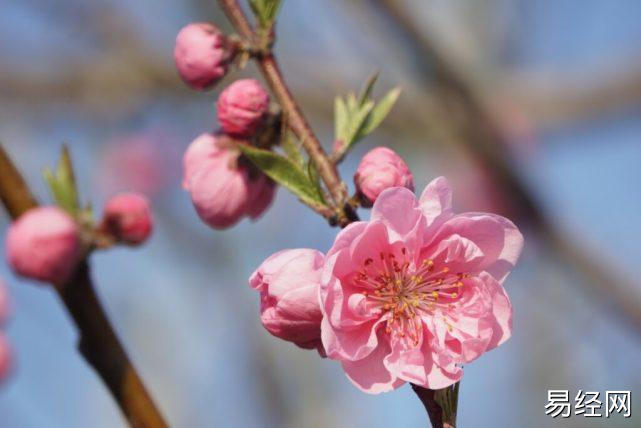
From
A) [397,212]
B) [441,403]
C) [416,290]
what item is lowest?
[441,403]

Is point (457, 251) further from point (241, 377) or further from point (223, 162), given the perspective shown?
point (241, 377)

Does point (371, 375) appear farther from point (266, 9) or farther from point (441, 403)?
point (266, 9)

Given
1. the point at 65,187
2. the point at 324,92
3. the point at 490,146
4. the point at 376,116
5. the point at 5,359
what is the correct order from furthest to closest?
the point at 324,92 < the point at 490,146 < the point at 5,359 < the point at 376,116 < the point at 65,187

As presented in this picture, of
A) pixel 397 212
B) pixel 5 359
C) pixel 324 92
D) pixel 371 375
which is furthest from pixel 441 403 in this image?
pixel 324 92

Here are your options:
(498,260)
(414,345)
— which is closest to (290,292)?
(414,345)

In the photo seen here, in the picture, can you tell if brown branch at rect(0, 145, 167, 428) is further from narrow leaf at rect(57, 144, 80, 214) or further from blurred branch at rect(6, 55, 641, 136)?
blurred branch at rect(6, 55, 641, 136)

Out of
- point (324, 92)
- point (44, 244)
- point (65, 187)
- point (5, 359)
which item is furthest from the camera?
point (324, 92)
